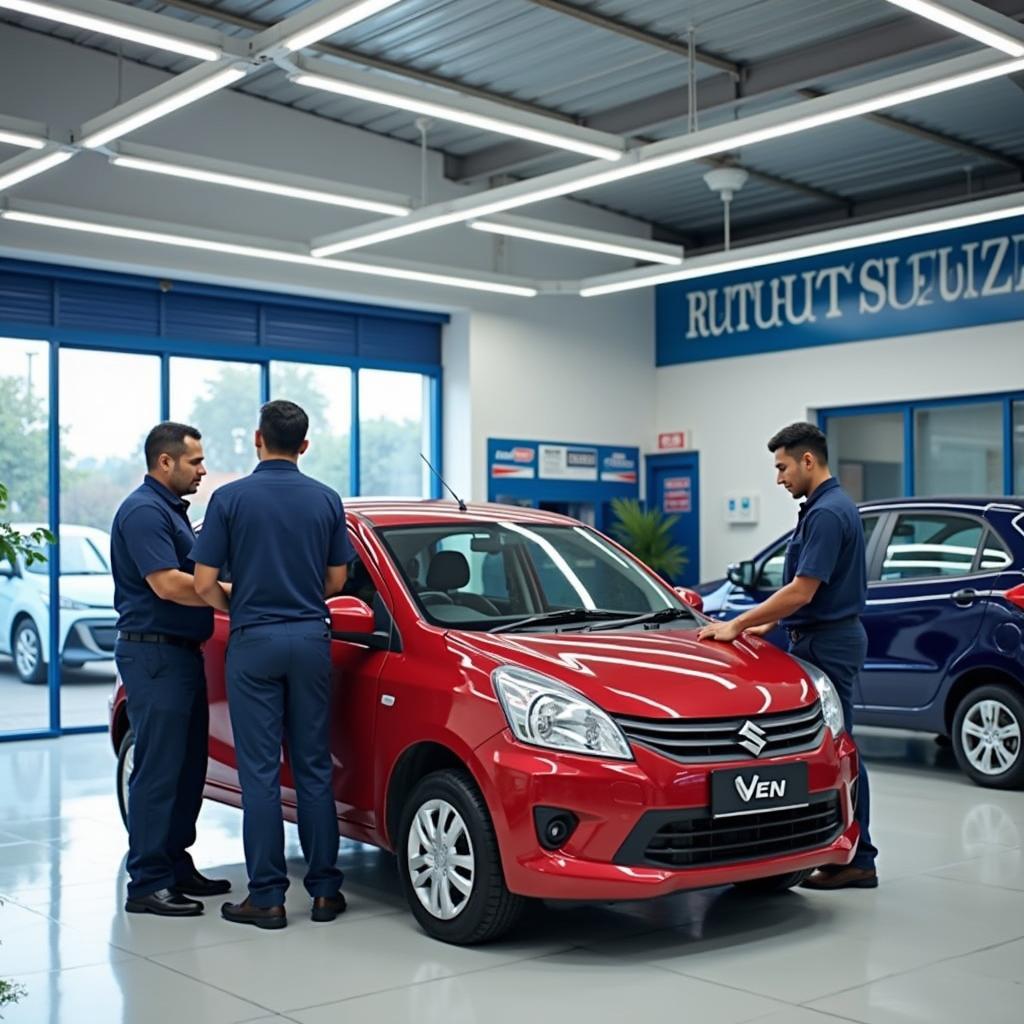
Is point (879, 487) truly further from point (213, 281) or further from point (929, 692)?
point (213, 281)

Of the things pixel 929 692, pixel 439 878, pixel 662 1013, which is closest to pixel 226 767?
pixel 439 878

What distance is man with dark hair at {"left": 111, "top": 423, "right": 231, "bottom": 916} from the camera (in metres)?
5.34

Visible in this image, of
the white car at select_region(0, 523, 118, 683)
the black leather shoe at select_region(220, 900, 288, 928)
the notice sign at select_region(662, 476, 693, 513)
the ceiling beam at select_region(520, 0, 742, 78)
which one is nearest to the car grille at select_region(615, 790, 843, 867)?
the black leather shoe at select_region(220, 900, 288, 928)

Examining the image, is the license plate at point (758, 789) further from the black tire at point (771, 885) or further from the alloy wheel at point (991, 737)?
the alloy wheel at point (991, 737)

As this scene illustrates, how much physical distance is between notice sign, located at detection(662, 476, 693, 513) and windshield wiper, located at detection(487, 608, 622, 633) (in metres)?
9.64

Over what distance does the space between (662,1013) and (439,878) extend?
1.01m

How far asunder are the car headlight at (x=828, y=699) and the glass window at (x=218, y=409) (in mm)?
7689

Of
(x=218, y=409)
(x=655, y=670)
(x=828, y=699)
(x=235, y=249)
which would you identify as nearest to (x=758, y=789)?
(x=655, y=670)

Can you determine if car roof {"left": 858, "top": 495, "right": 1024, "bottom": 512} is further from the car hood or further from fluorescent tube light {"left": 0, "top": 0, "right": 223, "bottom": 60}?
fluorescent tube light {"left": 0, "top": 0, "right": 223, "bottom": 60}

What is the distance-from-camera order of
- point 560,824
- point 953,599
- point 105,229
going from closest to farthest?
point 560,824 < point 953,599 < point 105,229

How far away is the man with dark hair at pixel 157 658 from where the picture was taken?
5344 mm

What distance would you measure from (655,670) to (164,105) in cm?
452

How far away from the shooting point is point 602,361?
1496cm

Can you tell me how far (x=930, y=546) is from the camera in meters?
8.39
